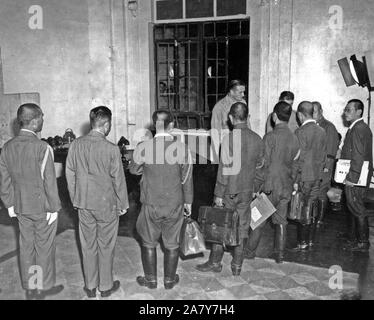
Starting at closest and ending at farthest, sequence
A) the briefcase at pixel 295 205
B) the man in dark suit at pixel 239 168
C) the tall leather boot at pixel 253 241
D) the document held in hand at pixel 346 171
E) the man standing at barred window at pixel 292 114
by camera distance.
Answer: the man in dark suit at pixel 239 168 < the tall leather boot at pixel 253 241 < the briefcase at pixel 295 205 < the document held in hand at pixel 346 171 < the man standing at barred window at pixel 292 114

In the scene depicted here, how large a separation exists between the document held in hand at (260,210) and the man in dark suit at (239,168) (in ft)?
0.57

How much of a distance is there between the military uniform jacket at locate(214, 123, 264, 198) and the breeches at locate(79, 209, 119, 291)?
1.36m

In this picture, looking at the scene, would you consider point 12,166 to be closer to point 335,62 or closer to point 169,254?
point 169,254

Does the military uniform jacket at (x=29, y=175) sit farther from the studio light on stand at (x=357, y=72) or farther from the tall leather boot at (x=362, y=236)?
the studio light on stand at (x=357, y=72)

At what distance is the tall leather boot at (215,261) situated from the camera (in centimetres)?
534

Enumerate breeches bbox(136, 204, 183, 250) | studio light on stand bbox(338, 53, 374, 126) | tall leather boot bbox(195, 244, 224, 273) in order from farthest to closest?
studio light on stand bbox(338, 53, 374, 126) < tall leather boot bbox(195, 244, 224, 273) < breeches bbox(136, 204, 183, 250)

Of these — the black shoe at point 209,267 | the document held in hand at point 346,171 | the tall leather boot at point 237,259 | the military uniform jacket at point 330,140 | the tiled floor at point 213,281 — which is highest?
the military uniform jacket at point 330,140

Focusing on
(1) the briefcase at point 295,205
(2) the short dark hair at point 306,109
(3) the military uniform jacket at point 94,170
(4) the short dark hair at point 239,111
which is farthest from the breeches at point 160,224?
(2) the short dark hair at point 306,109

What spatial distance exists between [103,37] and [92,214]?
24.1 feet

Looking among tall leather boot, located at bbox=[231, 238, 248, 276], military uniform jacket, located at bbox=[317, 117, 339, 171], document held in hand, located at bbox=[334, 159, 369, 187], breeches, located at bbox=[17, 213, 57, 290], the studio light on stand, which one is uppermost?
the studio light on stand

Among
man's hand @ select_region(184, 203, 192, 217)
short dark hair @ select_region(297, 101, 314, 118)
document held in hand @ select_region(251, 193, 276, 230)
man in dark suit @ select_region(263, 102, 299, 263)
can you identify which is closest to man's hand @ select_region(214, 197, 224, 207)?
man's hand @ select_region(184, 203, 192, 217)

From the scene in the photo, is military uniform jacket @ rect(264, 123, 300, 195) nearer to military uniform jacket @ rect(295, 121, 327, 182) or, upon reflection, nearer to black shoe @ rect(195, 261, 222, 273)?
military uniform jacket @ rect(295, 121, 327, 182)

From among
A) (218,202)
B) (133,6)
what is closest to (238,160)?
(218,202)

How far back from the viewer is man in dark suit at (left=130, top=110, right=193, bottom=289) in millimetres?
4605
